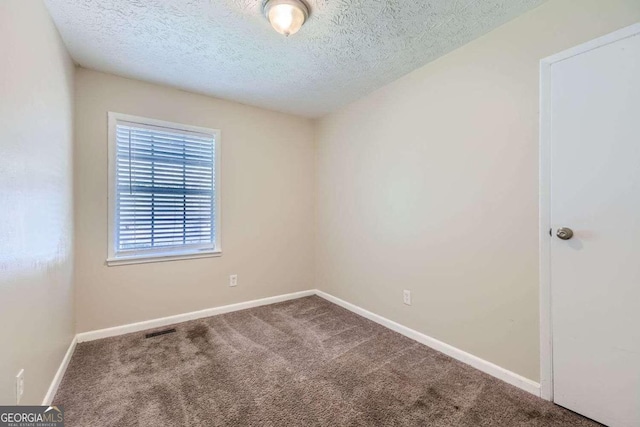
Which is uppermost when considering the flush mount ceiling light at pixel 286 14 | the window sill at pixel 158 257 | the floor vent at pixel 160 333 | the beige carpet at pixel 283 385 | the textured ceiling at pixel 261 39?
the textured ceiling at pixel 261 39

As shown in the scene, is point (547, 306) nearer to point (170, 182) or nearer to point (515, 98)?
point (515, 98)

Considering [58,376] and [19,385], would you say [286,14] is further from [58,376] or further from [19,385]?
[58,376]

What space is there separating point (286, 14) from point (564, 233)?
2.10 meters

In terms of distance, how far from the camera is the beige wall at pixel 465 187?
1745 millimetres

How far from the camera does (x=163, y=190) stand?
2822 mm

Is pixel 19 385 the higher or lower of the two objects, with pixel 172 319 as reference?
higher

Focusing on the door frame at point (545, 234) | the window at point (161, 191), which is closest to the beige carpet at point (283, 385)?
the door frame at point (545, 234)

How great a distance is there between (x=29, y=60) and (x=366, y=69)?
87.8 inches

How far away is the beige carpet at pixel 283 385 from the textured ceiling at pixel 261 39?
2.42m

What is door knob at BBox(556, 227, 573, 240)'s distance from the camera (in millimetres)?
1588

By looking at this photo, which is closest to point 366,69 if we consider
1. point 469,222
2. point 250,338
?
point 469,222

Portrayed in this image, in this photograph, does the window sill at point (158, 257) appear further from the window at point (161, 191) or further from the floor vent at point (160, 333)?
the floor vent at point (160, 333)

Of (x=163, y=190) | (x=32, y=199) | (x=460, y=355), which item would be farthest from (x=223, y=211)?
Result: (x=460, y=355)

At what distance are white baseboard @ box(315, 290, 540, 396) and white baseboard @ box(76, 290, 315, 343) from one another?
1054 mm
